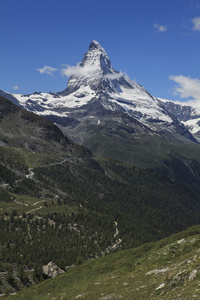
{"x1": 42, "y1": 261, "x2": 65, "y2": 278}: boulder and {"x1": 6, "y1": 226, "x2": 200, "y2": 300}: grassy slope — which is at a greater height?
{"x1": 6, "y1": 226, "x2": 200, "y2": 300}: grassy slope

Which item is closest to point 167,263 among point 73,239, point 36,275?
point 36,275

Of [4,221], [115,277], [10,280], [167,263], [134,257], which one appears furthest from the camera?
[4,221]

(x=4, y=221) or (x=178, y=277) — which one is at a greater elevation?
(x=4, y=221)

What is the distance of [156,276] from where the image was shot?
145ft

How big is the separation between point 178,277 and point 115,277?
64.7ft

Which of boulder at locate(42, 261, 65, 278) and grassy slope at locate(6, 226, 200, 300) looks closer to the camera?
grassy slope at locate(6, 226, 200, 300)

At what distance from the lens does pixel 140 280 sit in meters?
45.1

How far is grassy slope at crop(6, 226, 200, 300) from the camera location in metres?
35.8

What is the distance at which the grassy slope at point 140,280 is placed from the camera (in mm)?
35825

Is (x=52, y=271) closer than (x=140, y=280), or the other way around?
(x=140, y=280)

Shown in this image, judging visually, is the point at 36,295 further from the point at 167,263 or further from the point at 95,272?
the point at 167,263

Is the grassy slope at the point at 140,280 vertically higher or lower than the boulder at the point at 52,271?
higher

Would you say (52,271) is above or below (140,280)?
below

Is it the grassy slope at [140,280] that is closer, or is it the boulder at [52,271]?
the grassy slope at [140,280]
